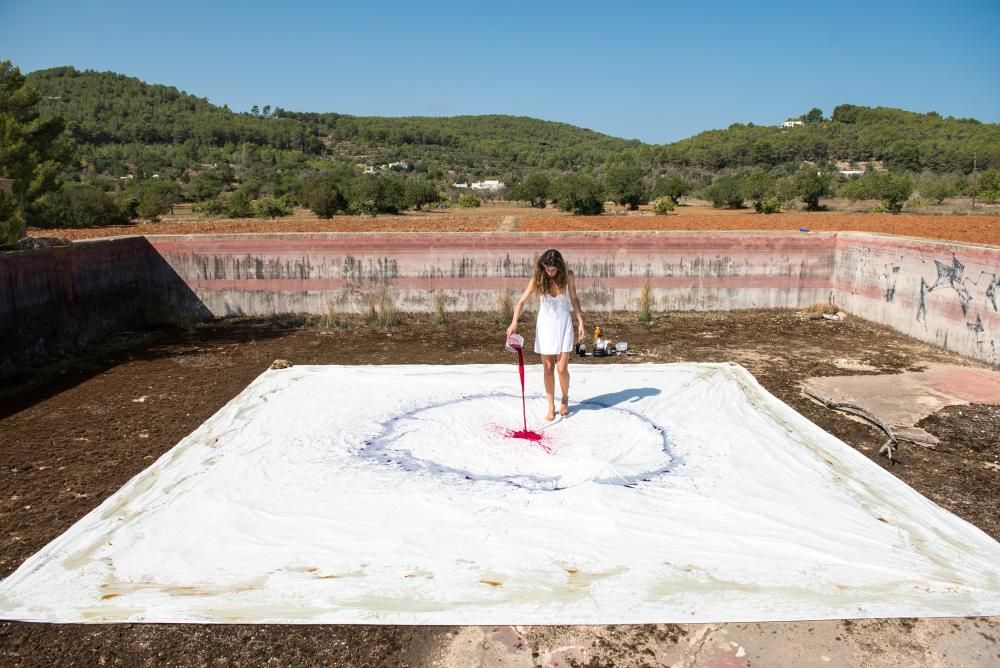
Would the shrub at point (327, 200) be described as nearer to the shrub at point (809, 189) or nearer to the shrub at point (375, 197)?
the shrub at point (375, 197)

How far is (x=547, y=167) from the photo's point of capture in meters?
84.4

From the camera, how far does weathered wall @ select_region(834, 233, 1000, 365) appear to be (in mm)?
9078

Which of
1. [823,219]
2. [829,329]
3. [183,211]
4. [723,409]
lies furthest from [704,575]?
[183,211]

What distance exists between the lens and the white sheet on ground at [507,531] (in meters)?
3.55

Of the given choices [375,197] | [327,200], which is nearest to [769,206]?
[375,197]

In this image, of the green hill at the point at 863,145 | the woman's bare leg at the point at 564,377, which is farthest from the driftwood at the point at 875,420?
the green hill at the point at 863,145

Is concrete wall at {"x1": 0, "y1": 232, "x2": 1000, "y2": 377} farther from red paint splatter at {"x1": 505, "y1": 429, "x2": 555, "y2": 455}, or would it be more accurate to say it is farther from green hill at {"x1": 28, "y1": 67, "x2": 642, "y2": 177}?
green hill at {"x1": 28, "y1": 67, "x2": 642, "y2": 177}

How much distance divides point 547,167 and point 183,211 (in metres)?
53.6

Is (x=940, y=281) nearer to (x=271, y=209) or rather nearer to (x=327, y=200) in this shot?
(x=327, y=200)

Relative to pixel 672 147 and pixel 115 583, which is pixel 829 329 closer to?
pixel 115 583

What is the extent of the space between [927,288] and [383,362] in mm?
8208

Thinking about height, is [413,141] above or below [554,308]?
above

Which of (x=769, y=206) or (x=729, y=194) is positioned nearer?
(x=769, y=206)

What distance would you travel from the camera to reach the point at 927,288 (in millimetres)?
10234
